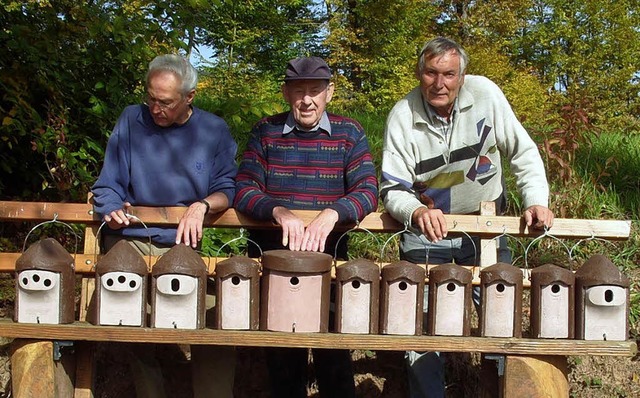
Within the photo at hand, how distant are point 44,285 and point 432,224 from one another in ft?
4.86

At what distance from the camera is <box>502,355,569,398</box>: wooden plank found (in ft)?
8.38

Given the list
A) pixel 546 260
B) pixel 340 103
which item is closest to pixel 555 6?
pixel 340 103

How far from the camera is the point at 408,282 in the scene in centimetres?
259

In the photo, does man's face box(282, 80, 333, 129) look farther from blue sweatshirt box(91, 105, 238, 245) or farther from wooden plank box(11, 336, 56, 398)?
Answer: wooden plank box(11, 336, 56, 398)

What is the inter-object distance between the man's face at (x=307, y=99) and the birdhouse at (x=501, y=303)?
37.4 inches

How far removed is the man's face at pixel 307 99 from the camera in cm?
289

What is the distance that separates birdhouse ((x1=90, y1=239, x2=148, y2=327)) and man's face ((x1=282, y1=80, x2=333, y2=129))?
2.88 ft

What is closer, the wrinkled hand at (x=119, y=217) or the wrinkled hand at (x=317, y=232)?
the wrinkled hand at (x=317, y=232)

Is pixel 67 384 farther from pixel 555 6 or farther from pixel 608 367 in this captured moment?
pixel 555 6

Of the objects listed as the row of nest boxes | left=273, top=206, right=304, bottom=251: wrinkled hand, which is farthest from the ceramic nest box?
left=273, top=206, right=304, bottom=251: wrinkled hand

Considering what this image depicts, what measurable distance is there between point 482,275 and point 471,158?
63 cm

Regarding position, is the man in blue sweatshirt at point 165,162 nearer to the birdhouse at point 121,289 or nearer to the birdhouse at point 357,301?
the birdhouse at point 121,289

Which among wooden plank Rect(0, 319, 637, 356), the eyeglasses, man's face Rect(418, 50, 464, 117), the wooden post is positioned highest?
man's face Rect(418, 50, 464, 117)

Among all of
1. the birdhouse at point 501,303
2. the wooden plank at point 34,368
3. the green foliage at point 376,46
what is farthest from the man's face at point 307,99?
the green foliage at point 376,46
